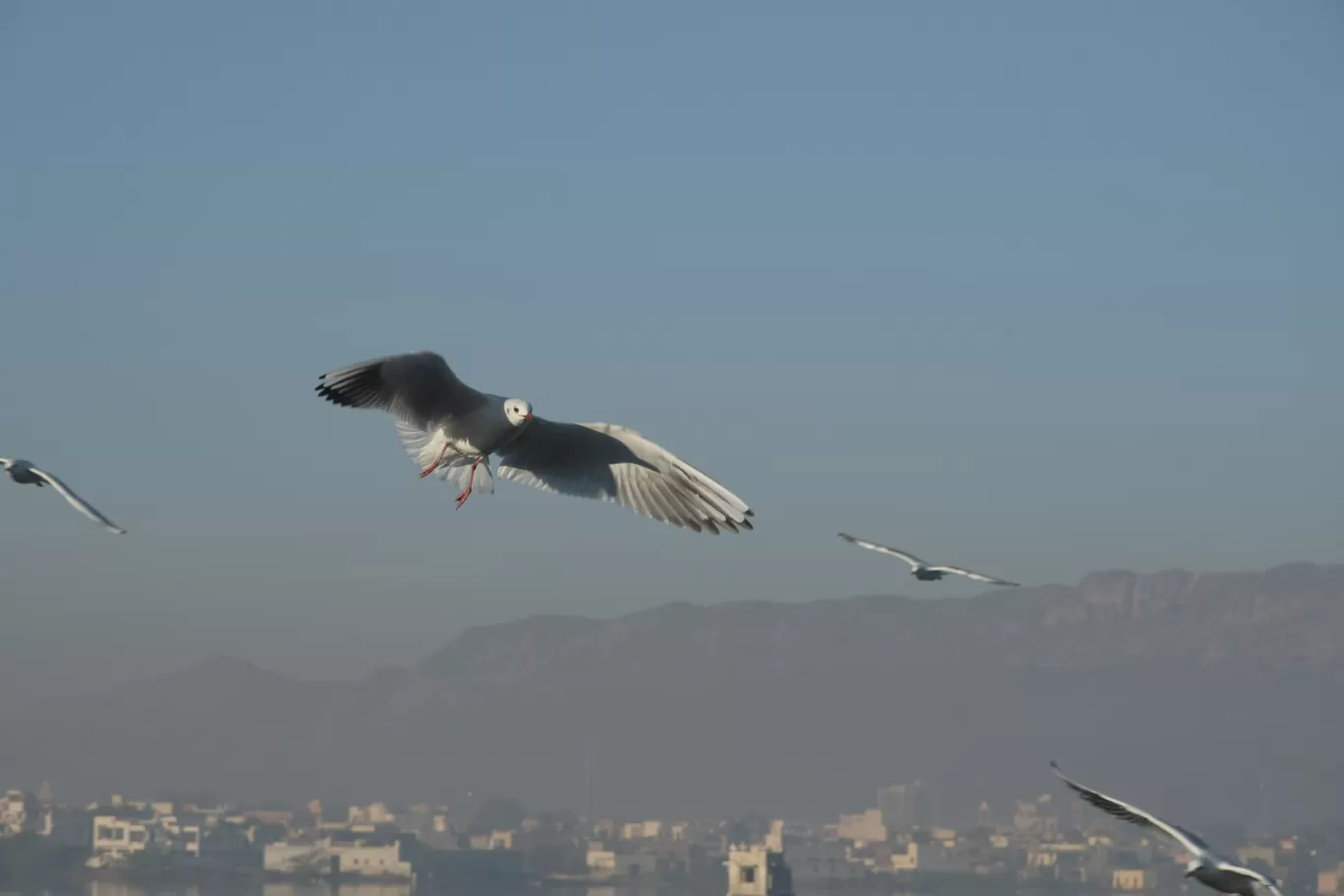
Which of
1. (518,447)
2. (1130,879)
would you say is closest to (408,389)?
(518,447)

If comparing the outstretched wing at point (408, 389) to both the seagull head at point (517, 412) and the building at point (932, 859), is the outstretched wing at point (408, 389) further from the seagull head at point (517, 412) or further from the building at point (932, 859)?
the building at point (932, 859)

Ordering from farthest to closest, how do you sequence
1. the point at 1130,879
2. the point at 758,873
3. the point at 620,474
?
the point at 1130,879, the point at 758,873, the point at 620,474

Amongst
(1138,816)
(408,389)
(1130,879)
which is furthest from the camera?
(1130,879)

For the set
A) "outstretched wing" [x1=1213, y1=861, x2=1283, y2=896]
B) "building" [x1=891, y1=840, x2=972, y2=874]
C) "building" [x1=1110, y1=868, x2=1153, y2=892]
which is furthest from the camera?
"building" [x1=891, y1=840, x2=972, y2=874]

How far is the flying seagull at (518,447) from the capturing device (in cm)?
1027

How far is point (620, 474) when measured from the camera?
11.0 m

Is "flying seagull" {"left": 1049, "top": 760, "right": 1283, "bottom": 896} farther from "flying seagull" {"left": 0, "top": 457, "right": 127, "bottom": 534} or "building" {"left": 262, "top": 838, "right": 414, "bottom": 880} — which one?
"building" {"left": 262, "top": 838, "right": 414, "bottom": 880}

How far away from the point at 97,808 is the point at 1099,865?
136 feet

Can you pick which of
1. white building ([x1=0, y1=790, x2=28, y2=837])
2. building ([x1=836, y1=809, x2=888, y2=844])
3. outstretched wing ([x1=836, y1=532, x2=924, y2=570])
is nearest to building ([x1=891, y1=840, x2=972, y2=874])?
building ([x1=836, y1=809, x2=888, y2=844])

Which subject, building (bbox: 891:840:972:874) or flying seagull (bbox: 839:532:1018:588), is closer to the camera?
flying seagull (bbox: 839:532:1018:588)

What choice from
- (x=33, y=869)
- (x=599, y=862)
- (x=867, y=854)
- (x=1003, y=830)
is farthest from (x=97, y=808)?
(x=1003, y=830)

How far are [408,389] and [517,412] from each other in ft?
1.99

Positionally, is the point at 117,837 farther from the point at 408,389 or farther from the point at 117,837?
the point at 408,389

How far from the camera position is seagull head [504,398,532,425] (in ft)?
34.1
